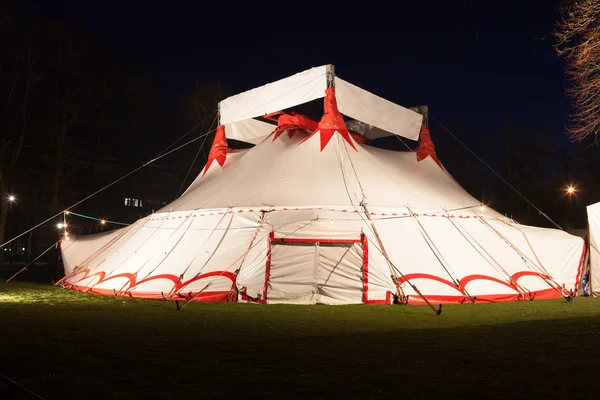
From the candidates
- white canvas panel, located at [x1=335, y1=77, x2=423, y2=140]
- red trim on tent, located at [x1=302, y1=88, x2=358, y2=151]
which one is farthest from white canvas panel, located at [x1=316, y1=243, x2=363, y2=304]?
white canvas panel, located at [x1=335, y1=77, x2=423, y2=140]

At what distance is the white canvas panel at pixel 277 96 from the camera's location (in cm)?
1277

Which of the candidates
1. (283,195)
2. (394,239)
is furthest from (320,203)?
(394,239)

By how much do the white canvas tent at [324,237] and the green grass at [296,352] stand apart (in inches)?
41.3

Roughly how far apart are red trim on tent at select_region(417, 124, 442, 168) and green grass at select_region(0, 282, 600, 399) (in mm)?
6214

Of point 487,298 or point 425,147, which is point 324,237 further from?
point 425,147

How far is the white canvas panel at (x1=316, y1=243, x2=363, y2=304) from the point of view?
10.2m

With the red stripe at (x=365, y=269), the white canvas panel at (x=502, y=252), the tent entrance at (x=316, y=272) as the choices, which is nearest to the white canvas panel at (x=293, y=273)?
the tent entrance at (x=316, y=272)

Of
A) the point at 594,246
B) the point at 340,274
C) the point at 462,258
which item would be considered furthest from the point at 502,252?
the point at 340,274

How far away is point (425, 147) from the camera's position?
1488 centimetres

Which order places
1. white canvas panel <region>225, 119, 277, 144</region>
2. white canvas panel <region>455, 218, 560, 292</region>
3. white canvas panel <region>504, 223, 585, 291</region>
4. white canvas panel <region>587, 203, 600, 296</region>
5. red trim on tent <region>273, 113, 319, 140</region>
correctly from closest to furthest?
white canvas panel <region>455, 218, 560, 292</region> < white canvas panel <region>504, 223, 585, 291</region> < white canvas panel <region>587, 203, 600, 296</region> < red trim on tent <region>273, 113, 319, 140</region> < white canvas panel <region>225, 119, 277, 144</region>

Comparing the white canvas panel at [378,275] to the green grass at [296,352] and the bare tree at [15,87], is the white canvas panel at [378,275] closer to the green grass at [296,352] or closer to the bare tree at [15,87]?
the green grass at [296,352]

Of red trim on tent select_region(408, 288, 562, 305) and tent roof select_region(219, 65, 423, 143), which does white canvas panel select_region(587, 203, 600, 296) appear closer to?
red trim on tent select_region(408, 288, 562, 305)

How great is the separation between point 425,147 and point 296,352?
10.4m

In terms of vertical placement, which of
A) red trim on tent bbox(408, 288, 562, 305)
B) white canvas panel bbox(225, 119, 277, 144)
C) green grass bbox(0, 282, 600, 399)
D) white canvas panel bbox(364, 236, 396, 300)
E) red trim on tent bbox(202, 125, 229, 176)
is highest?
white canvas panel bbox(225, 119, 277, 144)
